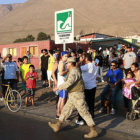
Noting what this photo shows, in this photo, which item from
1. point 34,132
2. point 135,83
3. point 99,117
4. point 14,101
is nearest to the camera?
point 34,132

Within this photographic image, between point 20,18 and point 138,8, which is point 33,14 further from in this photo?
point 138,8

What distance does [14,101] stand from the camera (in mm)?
8547

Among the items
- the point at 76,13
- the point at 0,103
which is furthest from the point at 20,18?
the point at 0,103

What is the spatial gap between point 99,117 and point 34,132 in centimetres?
229

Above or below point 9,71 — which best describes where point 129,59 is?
above

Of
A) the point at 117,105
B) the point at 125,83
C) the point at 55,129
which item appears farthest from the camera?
the point at 117,105

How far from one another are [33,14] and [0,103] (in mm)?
170016

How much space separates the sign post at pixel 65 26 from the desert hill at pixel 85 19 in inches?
4141

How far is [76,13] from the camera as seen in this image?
162875 mm

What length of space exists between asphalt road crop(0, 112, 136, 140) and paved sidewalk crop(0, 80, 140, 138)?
33 cm

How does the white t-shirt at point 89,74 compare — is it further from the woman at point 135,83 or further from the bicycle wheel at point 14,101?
the bicycle wheel at point 14,101

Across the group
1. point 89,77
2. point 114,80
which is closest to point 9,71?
point 89,77

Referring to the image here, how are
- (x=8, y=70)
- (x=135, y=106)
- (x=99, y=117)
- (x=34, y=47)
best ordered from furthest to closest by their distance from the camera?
1. (x=34, y=47)
2. (x=8, y=70)
3. (x=99, y=117)
4. (x=135, y=106)

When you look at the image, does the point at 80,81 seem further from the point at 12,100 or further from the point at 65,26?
the point at 12,100
